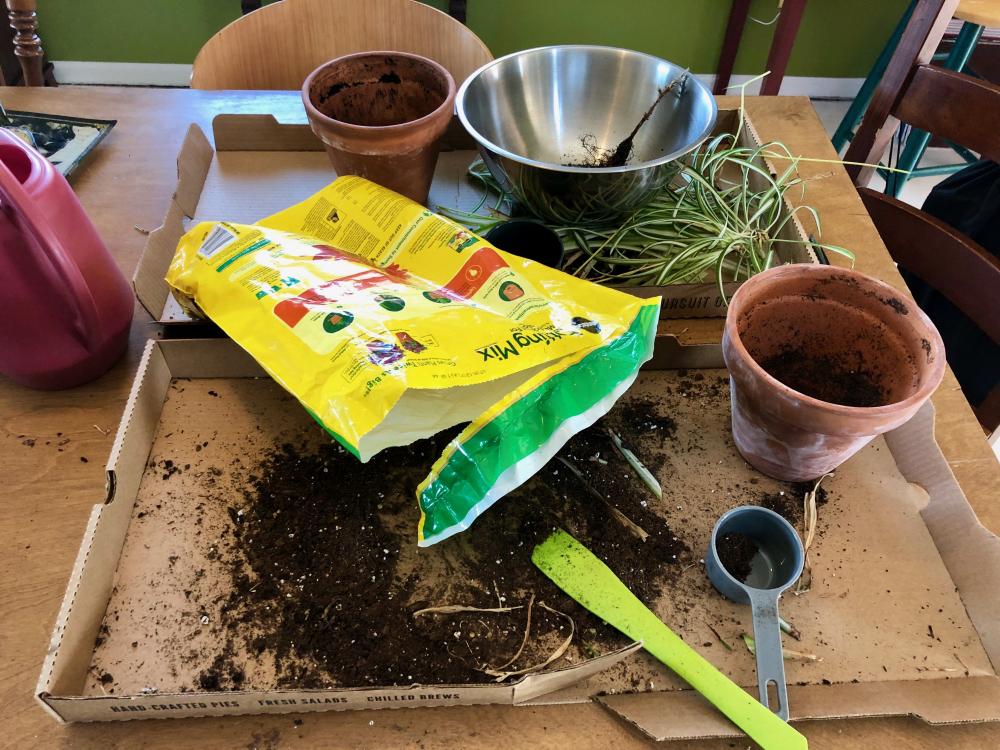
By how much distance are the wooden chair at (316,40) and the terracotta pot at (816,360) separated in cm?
73

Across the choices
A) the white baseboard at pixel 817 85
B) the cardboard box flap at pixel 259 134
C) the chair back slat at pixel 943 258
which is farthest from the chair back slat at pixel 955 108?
the white baseboard at pixel 817 85

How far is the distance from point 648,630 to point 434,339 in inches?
11.7

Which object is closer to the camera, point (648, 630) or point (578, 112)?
point (648, 630)

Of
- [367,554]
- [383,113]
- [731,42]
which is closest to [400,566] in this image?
[367,554]

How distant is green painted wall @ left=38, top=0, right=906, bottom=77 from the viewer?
215 centimetres

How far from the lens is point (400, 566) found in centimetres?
60

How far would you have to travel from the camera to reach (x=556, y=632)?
56 cm

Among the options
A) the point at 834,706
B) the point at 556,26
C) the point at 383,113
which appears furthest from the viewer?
the point at 556,26

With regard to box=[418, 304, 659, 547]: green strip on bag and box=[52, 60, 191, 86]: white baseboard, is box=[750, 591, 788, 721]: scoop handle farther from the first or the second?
box=[52, 60, 191, 86]: white baseboard

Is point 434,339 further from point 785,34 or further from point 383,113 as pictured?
point 785,34

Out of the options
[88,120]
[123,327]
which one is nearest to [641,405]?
[123,327]

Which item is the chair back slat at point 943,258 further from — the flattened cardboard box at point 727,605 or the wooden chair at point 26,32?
the wooden chair at point 26,32

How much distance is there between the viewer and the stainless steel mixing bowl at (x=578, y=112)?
819mm

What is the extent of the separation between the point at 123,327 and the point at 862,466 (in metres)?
0.77
